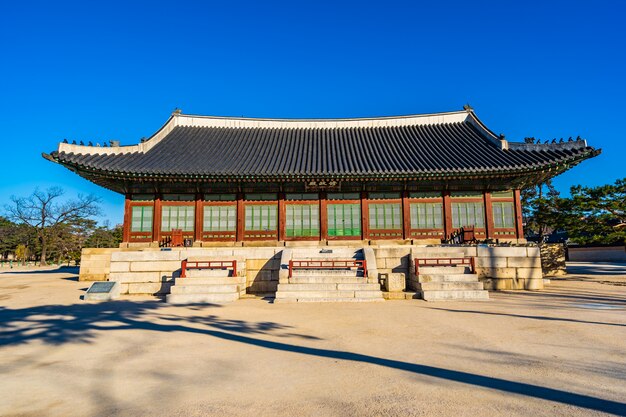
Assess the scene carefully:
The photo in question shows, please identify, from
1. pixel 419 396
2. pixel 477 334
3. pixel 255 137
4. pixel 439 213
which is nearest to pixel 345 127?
pixel 255 137

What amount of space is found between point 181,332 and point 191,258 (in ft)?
20.8

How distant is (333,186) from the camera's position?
17828mm

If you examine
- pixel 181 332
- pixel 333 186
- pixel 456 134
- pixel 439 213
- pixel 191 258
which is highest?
pixel 456 134

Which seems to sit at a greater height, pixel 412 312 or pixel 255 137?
pixel 255 137

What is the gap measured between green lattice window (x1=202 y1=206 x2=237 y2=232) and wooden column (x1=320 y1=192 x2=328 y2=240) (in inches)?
177

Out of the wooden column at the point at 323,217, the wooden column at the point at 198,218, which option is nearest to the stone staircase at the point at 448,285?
the wooden column at the point at 323,217

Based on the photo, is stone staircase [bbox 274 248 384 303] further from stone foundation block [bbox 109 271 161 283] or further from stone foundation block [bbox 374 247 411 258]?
stone foundation block [bbox 109 271 161 283]

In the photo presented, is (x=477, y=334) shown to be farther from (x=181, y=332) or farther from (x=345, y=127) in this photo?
(x=345, y=127)

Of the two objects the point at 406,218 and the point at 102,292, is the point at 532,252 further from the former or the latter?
the point at 102,292

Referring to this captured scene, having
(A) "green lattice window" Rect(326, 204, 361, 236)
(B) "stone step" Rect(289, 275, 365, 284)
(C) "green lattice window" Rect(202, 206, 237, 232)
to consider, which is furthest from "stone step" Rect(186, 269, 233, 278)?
(A) "green lattice window" Rect(326, 204, 361, 236)

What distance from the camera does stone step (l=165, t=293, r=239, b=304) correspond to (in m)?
11.2

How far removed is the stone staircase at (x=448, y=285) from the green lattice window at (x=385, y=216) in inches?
216

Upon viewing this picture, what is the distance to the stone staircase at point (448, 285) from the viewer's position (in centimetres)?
1133

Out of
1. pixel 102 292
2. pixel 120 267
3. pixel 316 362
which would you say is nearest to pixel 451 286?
pixel 316 362
